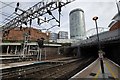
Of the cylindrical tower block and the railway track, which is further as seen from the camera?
the cylindrical tower block

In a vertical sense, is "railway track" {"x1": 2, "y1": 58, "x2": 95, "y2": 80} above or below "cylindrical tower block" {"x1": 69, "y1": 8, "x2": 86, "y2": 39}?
below

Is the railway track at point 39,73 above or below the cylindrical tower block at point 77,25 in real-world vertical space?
below

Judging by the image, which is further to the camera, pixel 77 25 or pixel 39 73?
pixel 77 25

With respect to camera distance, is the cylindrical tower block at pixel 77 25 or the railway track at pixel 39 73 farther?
the cylindrical tower block at pixel 77 25

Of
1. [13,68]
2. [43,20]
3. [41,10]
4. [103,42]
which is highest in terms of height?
[41,10]

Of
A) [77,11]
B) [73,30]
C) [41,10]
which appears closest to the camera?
[41,10]

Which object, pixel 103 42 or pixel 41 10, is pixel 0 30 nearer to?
pixel 41 10

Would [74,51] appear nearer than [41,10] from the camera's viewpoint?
No

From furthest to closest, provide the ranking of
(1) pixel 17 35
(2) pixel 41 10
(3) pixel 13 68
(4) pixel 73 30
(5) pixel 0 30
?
(4) pixel 73 30, (1) pixel 17 35, (5) pixel 0 30, (2) pixel 41 10, (3) pixel 13 68

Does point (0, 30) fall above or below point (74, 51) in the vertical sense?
above

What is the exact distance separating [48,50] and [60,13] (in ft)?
133

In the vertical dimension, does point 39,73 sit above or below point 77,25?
below

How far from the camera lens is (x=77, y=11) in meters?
128

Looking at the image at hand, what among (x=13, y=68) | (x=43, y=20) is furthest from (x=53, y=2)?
(x=13, y=68)
